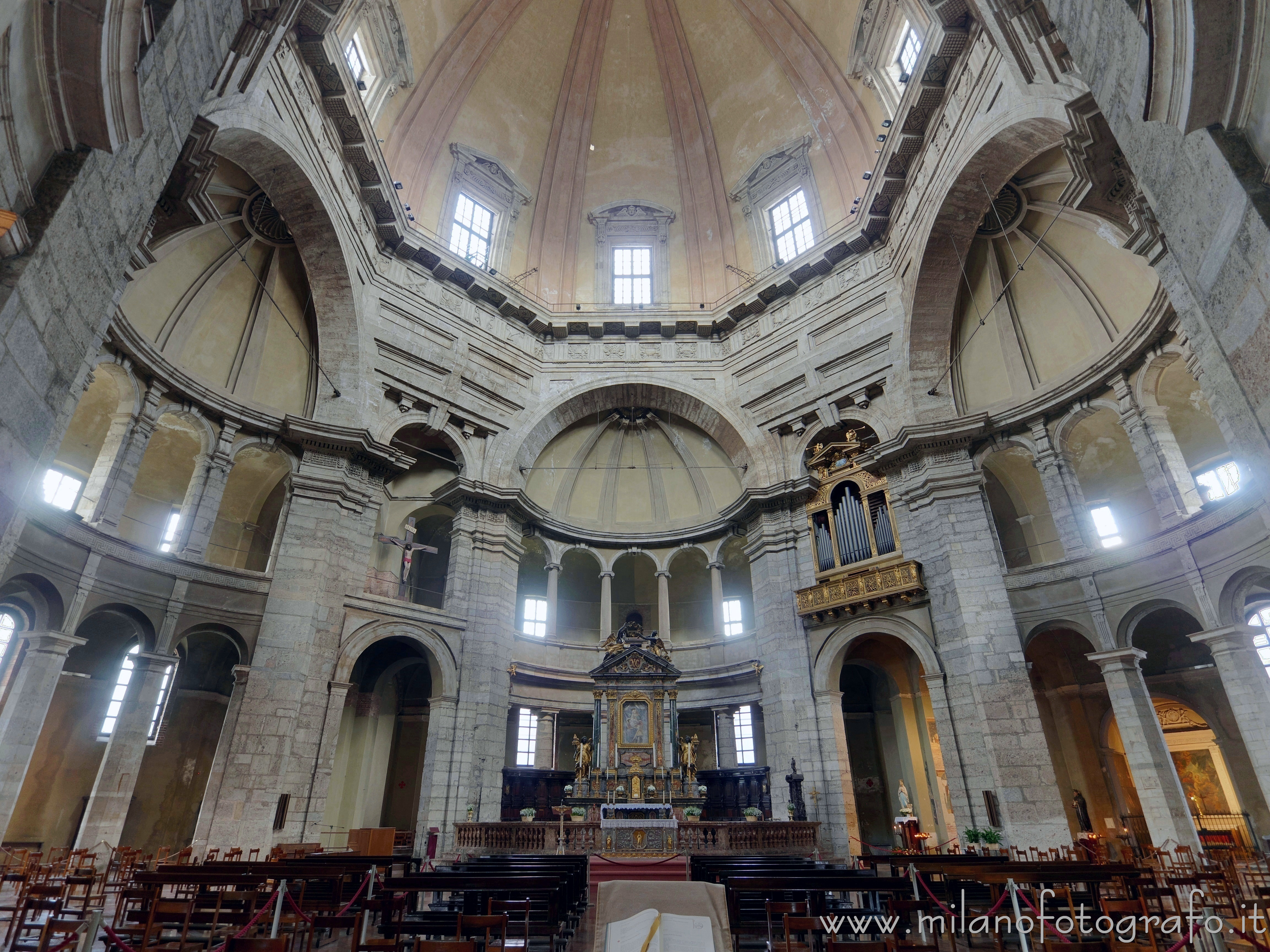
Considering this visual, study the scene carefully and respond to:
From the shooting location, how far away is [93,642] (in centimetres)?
1675

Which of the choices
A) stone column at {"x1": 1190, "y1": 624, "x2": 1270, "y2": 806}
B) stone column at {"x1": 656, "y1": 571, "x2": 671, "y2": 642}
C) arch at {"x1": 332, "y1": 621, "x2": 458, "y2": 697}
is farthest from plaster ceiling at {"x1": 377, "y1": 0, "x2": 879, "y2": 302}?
stone column at {"x1": 1190, "y1": 624, "x2": 1270, "y2": 806}

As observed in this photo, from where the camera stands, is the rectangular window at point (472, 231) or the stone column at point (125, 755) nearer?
the stone column at point (125, 755)

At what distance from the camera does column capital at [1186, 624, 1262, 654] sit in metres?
12.7

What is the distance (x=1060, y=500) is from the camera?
1644cm

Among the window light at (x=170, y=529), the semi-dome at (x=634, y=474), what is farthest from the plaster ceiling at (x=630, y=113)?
the window light at (x=170, y=529)

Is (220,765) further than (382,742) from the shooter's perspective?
No

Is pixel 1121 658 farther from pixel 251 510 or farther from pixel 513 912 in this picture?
pixel 251 510

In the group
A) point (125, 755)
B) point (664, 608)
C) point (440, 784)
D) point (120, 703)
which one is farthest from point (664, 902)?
point (664, 608)

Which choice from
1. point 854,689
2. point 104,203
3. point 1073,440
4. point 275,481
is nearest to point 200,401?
point 275,481

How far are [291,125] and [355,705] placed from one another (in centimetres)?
→ 1556

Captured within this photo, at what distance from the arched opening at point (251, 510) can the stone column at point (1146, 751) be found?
21123 mm

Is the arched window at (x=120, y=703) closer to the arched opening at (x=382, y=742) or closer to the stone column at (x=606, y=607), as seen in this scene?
the arched opening at (x=382, y=742)

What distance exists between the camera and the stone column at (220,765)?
1374 centimetres

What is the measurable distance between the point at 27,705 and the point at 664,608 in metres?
16.3
